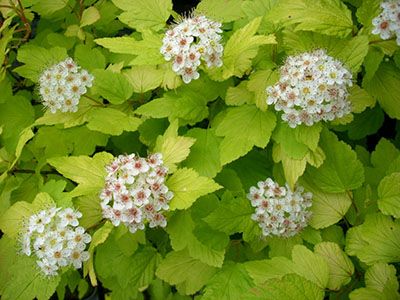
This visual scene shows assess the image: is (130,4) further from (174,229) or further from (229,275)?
(229,275)

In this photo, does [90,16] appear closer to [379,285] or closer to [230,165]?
[230,165]

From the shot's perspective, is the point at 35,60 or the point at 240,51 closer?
the point at 240,51

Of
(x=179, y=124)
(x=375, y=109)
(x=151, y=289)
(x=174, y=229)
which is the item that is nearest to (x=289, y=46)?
(x=179, y=124)

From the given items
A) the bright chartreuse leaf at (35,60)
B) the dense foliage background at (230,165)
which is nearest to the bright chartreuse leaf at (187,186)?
the dense foliage background at (230,165)

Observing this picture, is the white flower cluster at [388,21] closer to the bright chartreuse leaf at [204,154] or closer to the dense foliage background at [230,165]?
the dense foliage background at [230,165]

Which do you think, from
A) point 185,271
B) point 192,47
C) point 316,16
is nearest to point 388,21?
point 316,16

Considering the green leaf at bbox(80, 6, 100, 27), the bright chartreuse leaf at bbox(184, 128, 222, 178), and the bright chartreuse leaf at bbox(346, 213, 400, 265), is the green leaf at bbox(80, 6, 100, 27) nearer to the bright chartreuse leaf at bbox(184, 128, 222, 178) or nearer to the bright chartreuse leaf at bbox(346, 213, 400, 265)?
the bright chartreuse leaf at bbox(184, 128, 222, 178)
